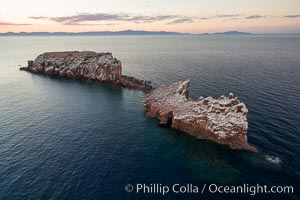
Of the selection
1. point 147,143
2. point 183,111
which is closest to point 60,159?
point 147,143

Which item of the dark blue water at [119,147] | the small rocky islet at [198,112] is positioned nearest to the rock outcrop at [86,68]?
the small rocky islet at [198,112]

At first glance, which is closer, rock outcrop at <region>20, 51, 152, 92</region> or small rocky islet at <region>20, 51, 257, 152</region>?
small rocky islet at <region>20, 51, 257, 152</region>

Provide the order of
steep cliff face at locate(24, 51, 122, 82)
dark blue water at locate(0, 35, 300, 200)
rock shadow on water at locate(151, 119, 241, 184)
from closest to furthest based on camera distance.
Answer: dark blue water at locate(0, 35, 300, 200) → rock shadow on water at locate(151, 119, 241, 184) → steep cliff face at locate(24, 51, 122, 82)

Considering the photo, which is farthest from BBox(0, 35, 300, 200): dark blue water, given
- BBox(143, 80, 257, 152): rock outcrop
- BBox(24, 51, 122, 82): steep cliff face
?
BBox(24, 51, 122, 82): steep cliff face

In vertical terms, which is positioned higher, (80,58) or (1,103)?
(80,58)

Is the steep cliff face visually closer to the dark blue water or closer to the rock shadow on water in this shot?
the dark blue water

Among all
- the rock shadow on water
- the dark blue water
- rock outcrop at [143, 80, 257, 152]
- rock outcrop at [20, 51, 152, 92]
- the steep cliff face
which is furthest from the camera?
the steep cliff face

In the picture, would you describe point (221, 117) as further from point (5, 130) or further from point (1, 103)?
point (1, 103)
